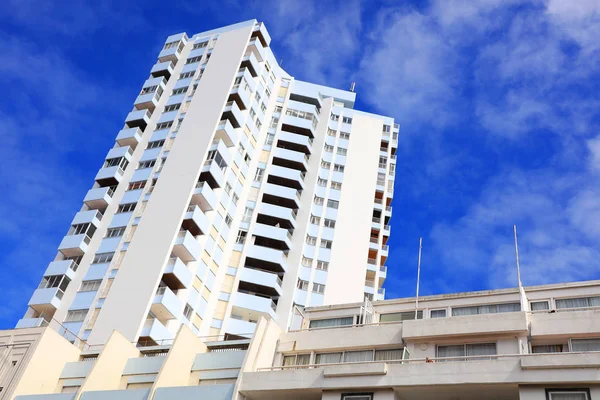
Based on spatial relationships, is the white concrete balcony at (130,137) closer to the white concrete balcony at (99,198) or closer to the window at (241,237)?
the white concrete balcony at (99,198)

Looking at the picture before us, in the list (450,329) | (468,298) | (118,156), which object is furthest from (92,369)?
(118,156)

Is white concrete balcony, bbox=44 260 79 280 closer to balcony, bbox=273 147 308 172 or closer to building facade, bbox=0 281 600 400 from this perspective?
building facade, bbox=0 281 600 400

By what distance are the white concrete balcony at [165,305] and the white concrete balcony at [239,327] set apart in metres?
6.87

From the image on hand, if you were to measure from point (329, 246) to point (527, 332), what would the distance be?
37.9m

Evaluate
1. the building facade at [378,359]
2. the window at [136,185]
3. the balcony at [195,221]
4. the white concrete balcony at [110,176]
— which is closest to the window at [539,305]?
the building facade at [378,359]

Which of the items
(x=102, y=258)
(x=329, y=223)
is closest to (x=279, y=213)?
(x=329, y=223)

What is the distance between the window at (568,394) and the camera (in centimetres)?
2477

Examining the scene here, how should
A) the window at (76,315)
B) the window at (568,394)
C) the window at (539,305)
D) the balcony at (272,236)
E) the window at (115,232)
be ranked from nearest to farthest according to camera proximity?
the window at (568,394), the window at (539,305), the window at (76,315), the window at (115,232), the balcony at (272,236)

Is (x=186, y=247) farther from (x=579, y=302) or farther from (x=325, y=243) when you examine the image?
(x=579, y=302)

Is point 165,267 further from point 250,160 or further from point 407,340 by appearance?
point 407,340

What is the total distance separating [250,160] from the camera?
68.9 m

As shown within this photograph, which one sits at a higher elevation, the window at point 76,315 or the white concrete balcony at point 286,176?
the white concrete balcony at point 286,176

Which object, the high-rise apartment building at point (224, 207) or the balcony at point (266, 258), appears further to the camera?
the balcony at point (266, 258)

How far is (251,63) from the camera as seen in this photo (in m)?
70.2
